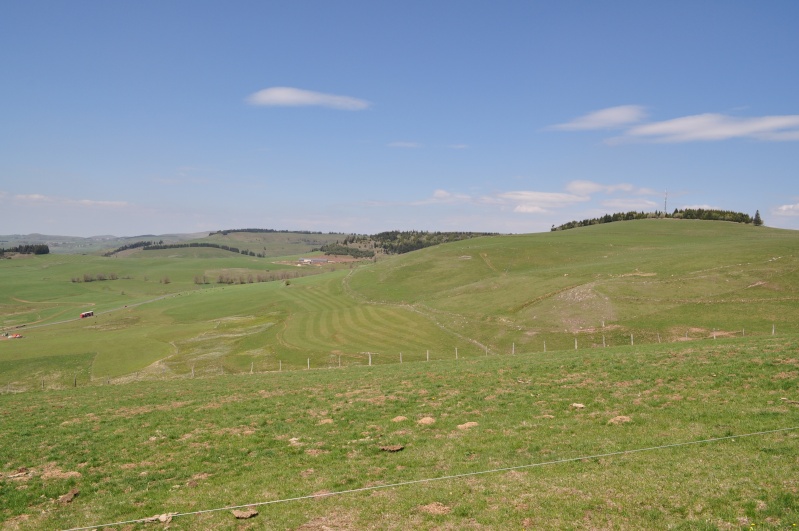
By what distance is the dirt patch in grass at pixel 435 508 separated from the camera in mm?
13227

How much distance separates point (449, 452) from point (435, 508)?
4.61m

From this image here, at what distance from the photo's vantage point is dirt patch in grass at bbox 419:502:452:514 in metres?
13.2

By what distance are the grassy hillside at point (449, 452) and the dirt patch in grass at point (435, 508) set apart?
0.10ft

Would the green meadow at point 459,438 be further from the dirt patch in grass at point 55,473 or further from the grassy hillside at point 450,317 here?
the grassy hillside at point 450,317

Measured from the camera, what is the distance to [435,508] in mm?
13445

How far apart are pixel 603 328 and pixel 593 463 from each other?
1876 inches

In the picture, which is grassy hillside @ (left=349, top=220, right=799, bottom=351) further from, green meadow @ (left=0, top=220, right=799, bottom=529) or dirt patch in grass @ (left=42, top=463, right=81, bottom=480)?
dirt patch in grass @ (left=42, top=463, right=81, bottom=480)

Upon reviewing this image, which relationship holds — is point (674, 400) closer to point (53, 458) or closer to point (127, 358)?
point (53, 458)

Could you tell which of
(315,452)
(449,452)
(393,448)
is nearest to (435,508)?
(449,452)

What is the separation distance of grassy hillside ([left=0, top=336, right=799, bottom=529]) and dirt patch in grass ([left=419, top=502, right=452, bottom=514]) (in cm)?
3

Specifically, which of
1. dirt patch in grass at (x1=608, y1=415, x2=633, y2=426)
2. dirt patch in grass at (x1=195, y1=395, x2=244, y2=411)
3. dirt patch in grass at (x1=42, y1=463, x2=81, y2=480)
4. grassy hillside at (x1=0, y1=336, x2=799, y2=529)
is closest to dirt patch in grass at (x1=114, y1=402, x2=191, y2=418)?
grassy hillside at (x1=0, y1=336, x2=799, y2=529)

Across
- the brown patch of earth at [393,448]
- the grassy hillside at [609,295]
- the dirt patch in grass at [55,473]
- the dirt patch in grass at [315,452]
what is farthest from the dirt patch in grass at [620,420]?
the grassy hillside at [609,295]

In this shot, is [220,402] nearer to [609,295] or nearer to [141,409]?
[141,409]

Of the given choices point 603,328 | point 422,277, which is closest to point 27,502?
point 603,328
